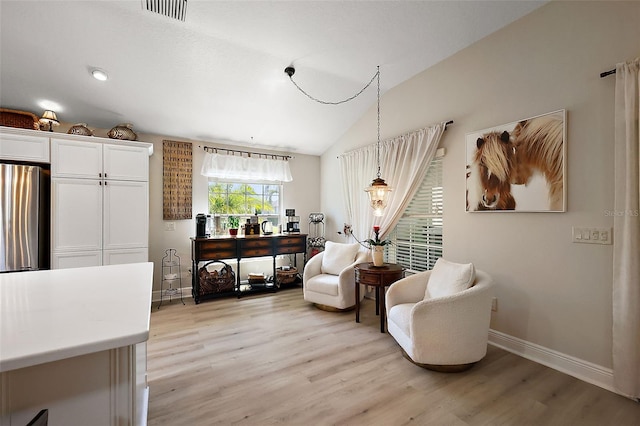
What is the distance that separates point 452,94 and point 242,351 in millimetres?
3422

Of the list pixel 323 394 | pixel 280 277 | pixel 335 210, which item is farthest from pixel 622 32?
pixel 280 277

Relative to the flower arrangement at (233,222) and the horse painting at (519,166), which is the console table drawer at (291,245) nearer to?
the flower arrangement at (233,222)

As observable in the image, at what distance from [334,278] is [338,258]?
305 millimetres

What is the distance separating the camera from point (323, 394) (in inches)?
77.3

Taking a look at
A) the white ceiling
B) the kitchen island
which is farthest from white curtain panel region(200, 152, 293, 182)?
the kitchen island

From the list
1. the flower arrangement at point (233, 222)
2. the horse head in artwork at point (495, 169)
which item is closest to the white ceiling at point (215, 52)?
the horse head in artwork at point (495, 169)

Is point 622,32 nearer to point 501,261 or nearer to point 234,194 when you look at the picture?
point 501,261

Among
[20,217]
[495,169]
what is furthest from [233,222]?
[495,169]

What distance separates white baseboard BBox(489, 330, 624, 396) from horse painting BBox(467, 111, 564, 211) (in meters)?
1.20

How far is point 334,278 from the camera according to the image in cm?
365

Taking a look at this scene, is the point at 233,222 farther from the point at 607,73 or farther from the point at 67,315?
the point at 607,73

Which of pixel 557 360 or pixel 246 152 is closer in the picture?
pixel 557 360

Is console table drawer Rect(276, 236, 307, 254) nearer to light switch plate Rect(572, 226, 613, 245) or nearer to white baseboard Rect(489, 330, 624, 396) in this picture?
white baseboard Rect(489, 330, 624, 396)

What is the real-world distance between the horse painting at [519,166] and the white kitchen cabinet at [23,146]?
14.9 feet
